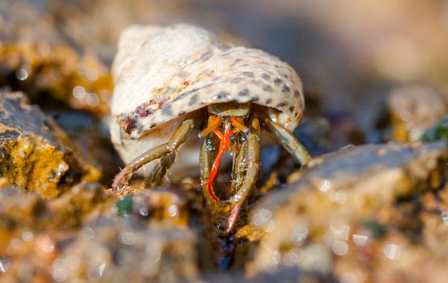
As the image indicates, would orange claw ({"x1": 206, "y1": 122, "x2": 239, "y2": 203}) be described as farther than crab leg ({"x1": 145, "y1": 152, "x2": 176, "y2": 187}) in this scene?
No

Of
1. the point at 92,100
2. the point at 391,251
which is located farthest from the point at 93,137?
the point at 391,251

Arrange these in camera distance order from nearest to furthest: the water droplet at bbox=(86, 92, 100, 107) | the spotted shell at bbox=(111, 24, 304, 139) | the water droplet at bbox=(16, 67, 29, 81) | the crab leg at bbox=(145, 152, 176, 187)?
1. the spotted shell at bbox=(111, 24, 304, 139)
2. the crab leg at bbox=(145, 152, 176, 187)
3. the water droplet at bbox=(16, 67, 29, 81)
4. the water droplet at bbox=(86, 92, 100, 107)

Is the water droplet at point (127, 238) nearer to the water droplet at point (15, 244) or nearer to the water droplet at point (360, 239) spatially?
the water droplet at point (15, 244)

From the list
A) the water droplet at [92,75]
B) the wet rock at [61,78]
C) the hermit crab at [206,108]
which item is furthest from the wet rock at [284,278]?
the water droplet at [92,75]

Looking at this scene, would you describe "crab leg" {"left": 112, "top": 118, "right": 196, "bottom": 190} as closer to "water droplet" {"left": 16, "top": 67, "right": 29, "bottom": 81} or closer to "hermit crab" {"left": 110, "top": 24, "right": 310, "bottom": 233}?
"hermit crab" {"left": 110, "top": 24, "right": 310, "bottom": 233}

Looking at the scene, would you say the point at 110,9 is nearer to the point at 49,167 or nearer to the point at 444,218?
the point at 49,167

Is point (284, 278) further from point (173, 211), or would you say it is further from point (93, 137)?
point (93, 137)

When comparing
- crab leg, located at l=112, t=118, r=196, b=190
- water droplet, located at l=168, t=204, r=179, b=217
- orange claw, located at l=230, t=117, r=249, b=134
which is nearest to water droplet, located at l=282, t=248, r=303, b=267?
water droplet, located at l=168, t=204, r=179, b=217
